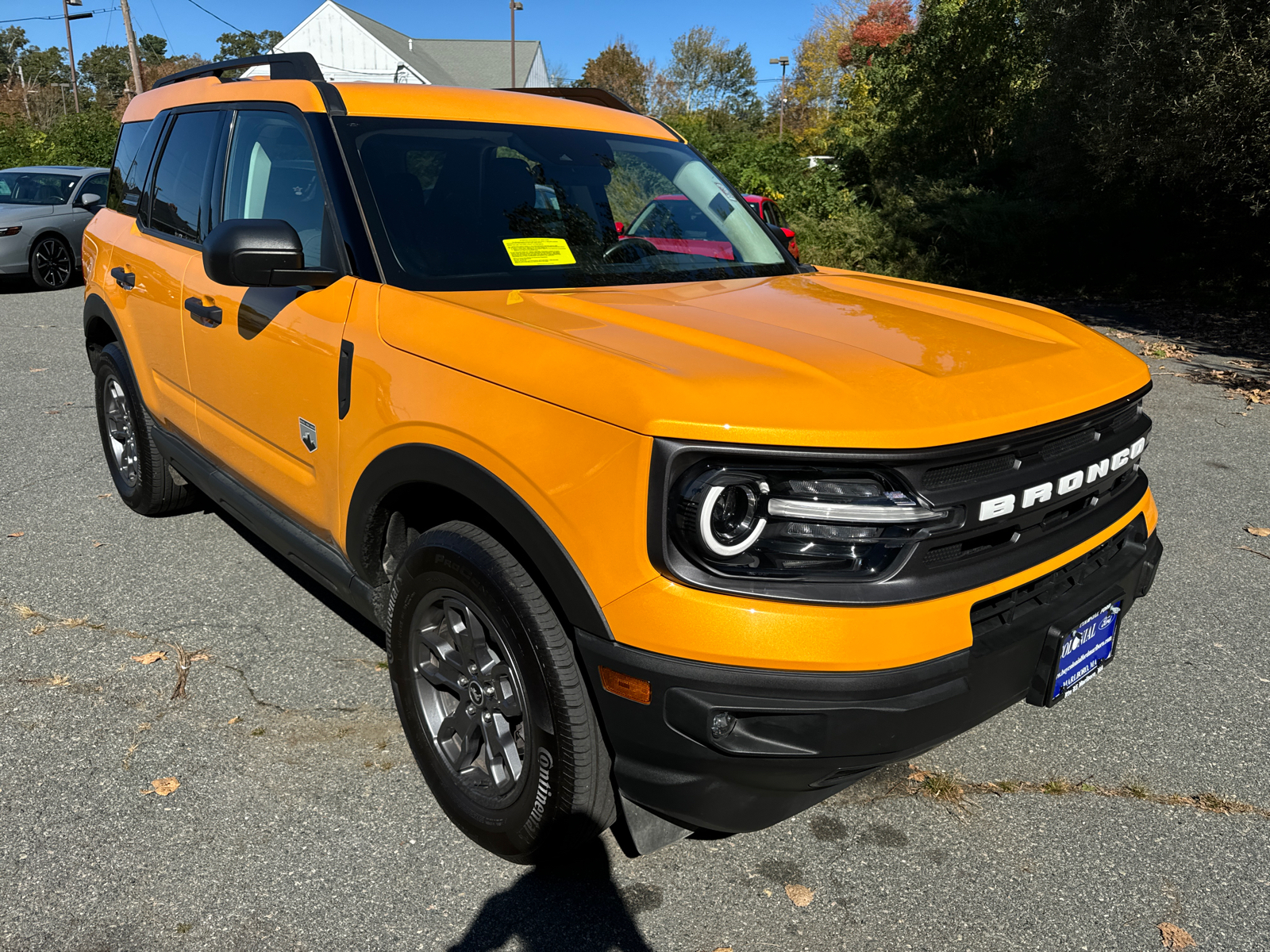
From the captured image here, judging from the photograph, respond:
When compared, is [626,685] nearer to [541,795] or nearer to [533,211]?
[541,795]

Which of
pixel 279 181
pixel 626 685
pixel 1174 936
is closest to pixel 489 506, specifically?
pixel 626 685

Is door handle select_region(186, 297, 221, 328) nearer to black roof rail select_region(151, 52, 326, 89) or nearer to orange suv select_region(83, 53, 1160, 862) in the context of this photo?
orange suv select_region(83, 53, 1160, 862)

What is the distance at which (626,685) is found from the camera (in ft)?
6.31

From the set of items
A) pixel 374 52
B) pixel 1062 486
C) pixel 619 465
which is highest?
pixel 374 52

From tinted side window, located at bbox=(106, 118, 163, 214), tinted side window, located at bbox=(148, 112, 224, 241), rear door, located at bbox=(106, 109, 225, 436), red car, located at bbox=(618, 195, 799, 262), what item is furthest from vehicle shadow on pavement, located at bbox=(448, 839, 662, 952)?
tinted side window, located at bbox=(106, 118, 163, 214)

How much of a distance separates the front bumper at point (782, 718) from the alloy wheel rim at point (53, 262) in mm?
13981

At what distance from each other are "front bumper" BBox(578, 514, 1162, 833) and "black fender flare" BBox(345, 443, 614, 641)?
0.27 ft

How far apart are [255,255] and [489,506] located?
1047mm

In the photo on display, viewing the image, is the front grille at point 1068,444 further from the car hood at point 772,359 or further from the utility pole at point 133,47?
the utility pole at point 133,47

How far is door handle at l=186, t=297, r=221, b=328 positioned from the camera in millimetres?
3271

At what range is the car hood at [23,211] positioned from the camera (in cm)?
1262

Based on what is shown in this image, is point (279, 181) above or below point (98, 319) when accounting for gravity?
above

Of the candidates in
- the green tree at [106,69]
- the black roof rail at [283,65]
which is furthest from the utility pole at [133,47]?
the green tree at [106,69]

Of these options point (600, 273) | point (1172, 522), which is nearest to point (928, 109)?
point (1172, 522)
